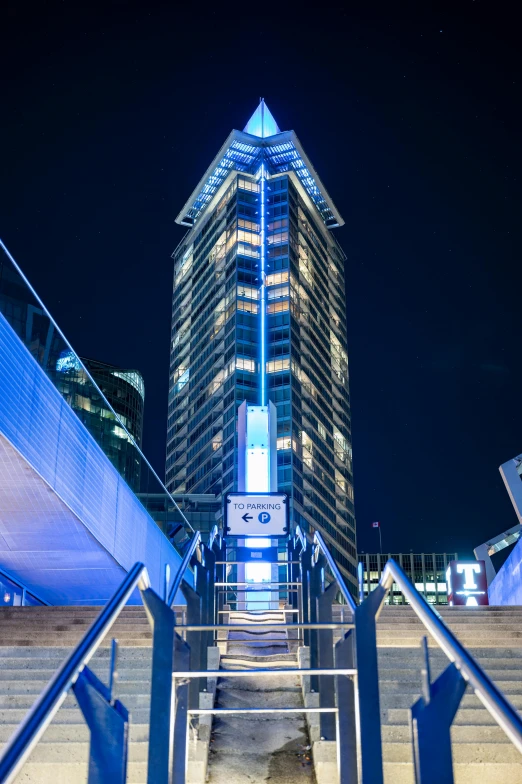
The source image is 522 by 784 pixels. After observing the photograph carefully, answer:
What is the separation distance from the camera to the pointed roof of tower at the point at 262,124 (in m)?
112

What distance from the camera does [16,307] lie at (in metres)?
10.2

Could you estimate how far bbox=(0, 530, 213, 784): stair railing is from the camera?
2.80m

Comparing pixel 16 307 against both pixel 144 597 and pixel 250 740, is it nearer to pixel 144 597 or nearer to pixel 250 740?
pixel 250 740

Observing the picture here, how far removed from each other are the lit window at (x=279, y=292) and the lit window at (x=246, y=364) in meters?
8.86

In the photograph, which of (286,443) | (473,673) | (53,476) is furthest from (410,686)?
(286,443)

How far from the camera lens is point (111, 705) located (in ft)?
11.2

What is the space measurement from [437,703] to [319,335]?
10623cm

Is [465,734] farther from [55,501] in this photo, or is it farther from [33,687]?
[55,501]

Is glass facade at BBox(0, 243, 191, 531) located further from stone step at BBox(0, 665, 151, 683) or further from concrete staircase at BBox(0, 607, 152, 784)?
stone step at BBox(0, 665, 151, 683)

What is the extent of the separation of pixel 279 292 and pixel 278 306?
6.23 ft

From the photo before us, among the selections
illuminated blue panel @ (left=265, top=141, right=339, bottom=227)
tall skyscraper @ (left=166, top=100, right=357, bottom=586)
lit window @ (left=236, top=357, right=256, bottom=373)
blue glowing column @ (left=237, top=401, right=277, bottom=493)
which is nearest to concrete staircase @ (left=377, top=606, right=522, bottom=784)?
blue glowing column @ (left=237, top=401, right=277, bottom=493)

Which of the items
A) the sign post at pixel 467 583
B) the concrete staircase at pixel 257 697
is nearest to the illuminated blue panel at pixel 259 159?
the sign post at pixel 467 583

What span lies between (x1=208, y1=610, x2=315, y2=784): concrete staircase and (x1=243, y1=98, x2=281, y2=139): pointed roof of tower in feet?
359

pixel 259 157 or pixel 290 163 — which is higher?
pixel 259 157
